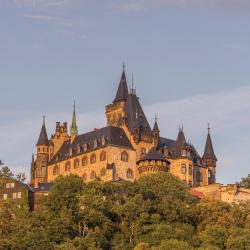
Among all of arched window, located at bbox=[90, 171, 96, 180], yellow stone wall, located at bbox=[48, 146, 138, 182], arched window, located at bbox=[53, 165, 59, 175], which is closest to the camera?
yellow stone wall, located at bbox=[48, 146, 138, 182]

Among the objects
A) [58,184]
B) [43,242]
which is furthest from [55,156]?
[43,242]

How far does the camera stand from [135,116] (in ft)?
436

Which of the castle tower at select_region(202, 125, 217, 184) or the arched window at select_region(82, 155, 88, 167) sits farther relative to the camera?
the castle tower at select_region(202, 125, 217, 184)

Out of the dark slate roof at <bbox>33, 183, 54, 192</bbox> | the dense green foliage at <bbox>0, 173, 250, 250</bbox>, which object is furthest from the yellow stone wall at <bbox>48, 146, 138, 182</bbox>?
the dense green foliage at <bbox>0, 173, 250, 250</bbox>

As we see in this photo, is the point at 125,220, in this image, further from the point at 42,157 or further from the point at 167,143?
the point at 42,157

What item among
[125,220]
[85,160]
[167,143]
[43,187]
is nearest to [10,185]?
[43,187]

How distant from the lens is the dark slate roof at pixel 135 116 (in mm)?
131050

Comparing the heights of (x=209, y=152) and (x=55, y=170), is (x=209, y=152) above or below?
above

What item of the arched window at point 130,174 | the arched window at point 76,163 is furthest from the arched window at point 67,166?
the arched window at point 130,174

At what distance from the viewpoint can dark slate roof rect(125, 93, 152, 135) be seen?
131 metres

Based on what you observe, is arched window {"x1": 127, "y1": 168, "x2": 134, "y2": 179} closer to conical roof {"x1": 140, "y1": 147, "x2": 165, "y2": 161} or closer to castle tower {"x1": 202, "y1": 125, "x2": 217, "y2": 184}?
conical roof {"x1": 140, "y1": 147, "x2": 165, "y2": 161}

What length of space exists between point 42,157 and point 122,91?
14547mm

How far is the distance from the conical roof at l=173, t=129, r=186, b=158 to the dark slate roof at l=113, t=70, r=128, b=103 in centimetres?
1142

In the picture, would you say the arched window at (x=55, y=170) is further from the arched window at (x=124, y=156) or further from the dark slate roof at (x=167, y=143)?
the dark slate roof at (x=167, y=143)
